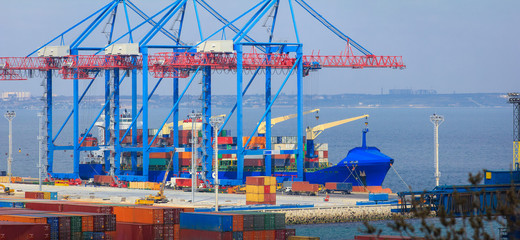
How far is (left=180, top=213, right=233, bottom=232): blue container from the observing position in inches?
1604

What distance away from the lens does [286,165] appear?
274 feet

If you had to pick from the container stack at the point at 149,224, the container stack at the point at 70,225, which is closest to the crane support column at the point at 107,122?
the container stack at the point at 149,224

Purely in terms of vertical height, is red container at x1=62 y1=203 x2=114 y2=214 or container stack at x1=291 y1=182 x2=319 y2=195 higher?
red container at x1=62 y1=203 x2=114 y2=214

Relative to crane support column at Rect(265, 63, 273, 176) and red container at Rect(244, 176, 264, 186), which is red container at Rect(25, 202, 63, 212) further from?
crane support column at Rect(265, 63, 273, 176)

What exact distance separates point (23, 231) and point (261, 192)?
1066 inches

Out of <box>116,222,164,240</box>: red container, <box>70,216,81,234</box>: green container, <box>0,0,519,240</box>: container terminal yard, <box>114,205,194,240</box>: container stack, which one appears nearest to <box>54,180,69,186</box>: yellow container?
<box>0,0,519,240</box>: container terminal yard

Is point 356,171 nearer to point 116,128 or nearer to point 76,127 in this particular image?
point 116,128

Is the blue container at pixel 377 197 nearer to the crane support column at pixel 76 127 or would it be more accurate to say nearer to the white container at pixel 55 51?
the crane support column at pixel 76 127

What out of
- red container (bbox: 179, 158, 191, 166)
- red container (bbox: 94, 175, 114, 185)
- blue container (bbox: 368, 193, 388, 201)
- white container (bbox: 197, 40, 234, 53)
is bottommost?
blue container (bbox: 368, 193, 388, 201)

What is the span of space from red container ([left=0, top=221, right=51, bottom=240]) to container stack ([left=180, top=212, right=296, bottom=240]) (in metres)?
6.68

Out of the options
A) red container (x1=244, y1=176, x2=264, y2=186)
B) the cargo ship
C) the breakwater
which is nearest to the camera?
the breakwater

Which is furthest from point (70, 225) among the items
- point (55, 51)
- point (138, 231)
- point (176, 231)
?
point (55, 51)

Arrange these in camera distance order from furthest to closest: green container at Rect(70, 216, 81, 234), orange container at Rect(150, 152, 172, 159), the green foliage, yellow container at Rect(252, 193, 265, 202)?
1. orange container at Rect(150, 152, 172, 159)
2. yellow container at Rect(252, 193, 265, 202)
3. green container at Rect(70, 216, 81, 234)
4. the green foliage

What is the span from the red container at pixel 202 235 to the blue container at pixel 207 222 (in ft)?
0.46
